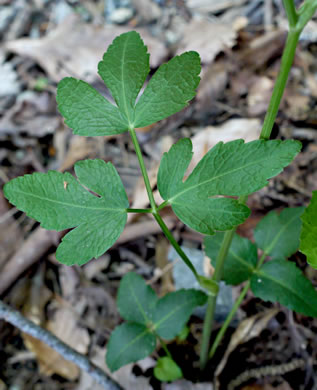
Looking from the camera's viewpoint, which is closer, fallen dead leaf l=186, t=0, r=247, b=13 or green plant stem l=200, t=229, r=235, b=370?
green plant stem l=200, t=229, r=235, b=370

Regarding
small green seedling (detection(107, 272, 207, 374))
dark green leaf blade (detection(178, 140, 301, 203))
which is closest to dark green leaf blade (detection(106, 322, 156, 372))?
small green seedling (detection(107, 272, 207, 374))

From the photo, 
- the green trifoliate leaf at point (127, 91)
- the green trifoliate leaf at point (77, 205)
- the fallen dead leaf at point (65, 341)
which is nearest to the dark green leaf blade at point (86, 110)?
the green trifoliate leaf at point (127, 91)

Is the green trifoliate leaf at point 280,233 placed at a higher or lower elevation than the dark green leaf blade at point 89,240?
lower

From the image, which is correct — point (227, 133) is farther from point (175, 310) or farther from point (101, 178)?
point (101, 178)

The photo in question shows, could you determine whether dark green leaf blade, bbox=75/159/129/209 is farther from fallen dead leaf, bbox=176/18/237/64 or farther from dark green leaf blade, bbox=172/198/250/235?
fallen dead leaf, bbox=176/18/237/64

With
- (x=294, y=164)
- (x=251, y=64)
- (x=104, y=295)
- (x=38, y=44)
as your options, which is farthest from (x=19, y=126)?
(x=294, y=164)

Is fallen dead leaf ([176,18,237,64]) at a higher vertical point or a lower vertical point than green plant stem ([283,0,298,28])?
lower

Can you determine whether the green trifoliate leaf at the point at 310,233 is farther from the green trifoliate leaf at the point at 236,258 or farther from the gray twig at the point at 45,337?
the gray twig at the point at 45,337
